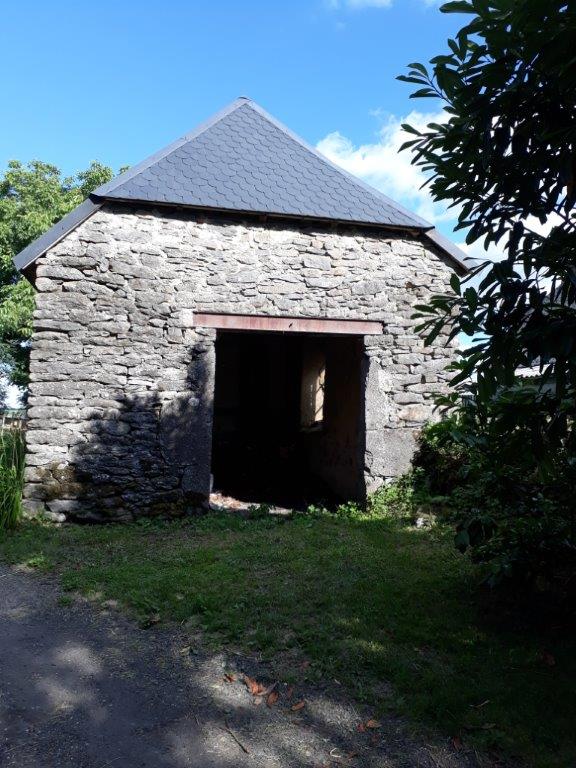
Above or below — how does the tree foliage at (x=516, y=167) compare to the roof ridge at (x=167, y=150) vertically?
below

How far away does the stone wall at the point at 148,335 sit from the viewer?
6180mm

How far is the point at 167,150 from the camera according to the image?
716cm

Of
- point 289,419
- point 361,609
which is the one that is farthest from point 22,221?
point 361,609

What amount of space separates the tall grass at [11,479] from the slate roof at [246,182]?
204 cm

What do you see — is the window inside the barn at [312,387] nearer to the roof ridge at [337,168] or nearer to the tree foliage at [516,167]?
the roof ridge at [337,168]

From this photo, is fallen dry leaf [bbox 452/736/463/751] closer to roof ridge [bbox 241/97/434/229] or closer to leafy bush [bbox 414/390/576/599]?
leafy bush [bbox 414/390/576/599]

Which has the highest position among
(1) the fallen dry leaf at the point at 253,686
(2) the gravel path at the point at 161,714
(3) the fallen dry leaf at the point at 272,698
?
(1) the fallen dry leaf at the point at 253,686

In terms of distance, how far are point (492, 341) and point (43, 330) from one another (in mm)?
5194

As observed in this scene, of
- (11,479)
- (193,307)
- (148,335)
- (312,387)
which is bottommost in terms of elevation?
(11,479)

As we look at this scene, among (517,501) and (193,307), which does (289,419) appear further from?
(517,501)

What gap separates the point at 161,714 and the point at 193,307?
449cm

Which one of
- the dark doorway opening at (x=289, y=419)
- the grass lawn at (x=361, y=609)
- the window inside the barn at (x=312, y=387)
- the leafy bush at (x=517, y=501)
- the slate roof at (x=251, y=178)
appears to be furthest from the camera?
the window inside the barn at (x=312, y=387)

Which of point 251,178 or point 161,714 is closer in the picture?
point 161,714

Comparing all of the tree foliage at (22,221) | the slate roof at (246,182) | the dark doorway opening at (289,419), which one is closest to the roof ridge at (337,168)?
the slate roof at (246,182)
